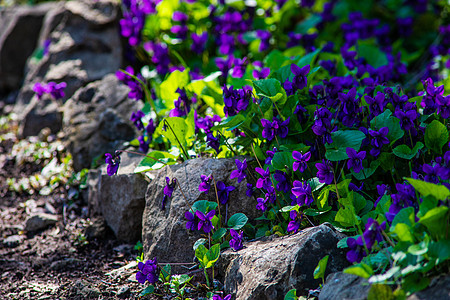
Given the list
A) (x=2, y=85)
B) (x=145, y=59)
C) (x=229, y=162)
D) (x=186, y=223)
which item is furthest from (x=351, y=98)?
(x=2, y=85)

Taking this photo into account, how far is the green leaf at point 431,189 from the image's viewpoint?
1.94 meters

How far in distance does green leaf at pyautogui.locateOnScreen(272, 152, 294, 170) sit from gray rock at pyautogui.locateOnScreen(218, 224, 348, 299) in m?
0.40

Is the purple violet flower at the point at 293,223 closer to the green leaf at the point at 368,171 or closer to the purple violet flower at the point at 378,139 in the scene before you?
the green leaf at the point at 368,171

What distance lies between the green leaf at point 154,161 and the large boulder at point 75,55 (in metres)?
2.01

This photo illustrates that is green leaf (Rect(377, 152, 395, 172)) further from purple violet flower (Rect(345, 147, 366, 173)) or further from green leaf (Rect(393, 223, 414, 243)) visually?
green leaf (Rect(393, 223, 414, 243))

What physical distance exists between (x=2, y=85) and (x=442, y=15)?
554 cm

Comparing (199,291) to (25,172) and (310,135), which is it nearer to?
(310,135)

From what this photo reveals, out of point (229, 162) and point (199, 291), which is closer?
point (199, 291)

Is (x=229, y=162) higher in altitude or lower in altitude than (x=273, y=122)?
lower

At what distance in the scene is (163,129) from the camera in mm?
3164

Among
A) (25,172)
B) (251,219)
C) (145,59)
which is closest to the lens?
(251,219)

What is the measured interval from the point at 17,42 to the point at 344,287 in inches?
224

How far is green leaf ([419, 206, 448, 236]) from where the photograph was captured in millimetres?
1842

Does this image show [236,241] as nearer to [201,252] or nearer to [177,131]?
[201,252]
